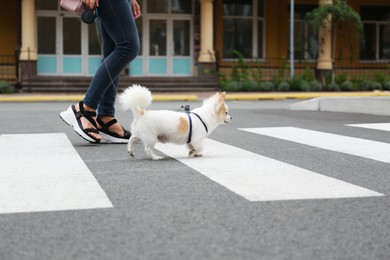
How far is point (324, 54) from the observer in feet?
86.5

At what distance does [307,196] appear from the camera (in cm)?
366

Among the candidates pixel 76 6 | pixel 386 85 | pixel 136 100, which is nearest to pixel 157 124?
pixel 136 100

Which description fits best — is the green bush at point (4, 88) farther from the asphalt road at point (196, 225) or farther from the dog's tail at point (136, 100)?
the asphalt road at point (196, 225)

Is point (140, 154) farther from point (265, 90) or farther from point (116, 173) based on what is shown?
point (265, 90)

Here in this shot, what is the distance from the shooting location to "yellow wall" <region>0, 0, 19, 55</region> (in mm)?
26391

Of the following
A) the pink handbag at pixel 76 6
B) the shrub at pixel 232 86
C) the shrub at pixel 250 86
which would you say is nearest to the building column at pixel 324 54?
the shrub at pixel 250 86

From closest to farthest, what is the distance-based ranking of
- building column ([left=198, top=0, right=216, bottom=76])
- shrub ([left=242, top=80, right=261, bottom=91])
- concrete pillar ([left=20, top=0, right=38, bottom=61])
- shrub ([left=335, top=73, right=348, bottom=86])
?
shrub ([left=242, top=80, right=261, bottom=91]) < concrete pillar ([left=20, top=0, right=38, bottom=61]) < building column ([left=198, top=0, right=216, bottom=76]) < shrub ([left=335, top=73, right=348, bottom=86])

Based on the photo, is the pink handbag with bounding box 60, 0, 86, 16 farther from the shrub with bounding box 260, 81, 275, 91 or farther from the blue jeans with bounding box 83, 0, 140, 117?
the shrub with bounding box 260, 81, 275, 91

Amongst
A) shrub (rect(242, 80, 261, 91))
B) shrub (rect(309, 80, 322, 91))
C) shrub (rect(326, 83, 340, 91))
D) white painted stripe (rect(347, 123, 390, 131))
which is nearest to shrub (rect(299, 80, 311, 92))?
shrub (rect(309, 80, 322, 91))

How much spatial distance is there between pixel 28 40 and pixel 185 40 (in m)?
6.19

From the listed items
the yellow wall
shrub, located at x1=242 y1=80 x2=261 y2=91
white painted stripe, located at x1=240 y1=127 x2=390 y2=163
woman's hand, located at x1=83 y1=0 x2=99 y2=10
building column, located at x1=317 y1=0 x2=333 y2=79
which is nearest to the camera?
white painted stripe, located at x1=240 y1=127 x2=390 y2=163

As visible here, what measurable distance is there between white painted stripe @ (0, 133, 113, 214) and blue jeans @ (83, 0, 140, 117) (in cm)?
57

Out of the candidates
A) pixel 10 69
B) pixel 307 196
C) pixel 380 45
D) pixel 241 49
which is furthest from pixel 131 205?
pixel 380 45

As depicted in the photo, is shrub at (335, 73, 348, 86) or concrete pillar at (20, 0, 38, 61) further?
shrub at (335, 73, 348, 86)
